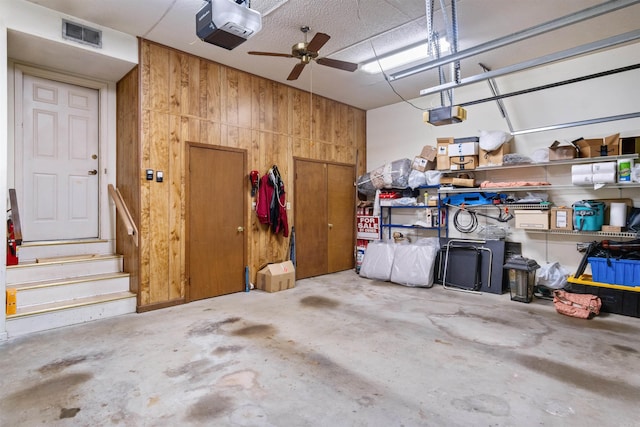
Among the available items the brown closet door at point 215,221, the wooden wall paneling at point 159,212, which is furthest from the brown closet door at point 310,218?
the wooden wall paneling at point 159,212

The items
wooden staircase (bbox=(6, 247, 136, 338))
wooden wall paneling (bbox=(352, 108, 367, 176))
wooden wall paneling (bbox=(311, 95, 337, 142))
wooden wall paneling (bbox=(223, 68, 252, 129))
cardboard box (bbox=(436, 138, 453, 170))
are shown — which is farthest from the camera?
wooden wall paneling (bbox=(352, 108, 367, 176))

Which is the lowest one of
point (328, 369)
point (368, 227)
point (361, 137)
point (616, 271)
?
point (328, 369)

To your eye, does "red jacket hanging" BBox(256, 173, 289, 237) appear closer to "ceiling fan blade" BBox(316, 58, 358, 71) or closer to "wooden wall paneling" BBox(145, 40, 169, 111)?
"wooden wall paneling" BBox(145, 40, 169, 111)

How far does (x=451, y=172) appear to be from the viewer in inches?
220

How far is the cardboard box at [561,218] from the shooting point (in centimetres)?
441

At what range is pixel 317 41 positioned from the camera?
3.34m

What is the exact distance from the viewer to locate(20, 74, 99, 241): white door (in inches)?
169

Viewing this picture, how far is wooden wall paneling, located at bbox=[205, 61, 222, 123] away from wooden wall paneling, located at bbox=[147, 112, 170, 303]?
23.3 inches

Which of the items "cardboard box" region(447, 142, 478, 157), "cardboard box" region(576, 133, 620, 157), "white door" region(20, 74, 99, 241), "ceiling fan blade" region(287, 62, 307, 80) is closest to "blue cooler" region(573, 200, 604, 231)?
"cardboard box" region(576, 133, 620, 157)

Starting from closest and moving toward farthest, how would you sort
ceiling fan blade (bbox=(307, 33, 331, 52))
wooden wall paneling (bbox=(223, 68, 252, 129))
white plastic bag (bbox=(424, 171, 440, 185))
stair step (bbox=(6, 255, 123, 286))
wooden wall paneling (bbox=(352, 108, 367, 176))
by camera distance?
ceiling fan blade (bbox=(307, 33, 331, 52))
stair step (bbox=(6, 255, 123, 286))
wooden wall paneling (bbox=(223, 68, 252, 129))
white plastic bag (bbox=(424, 171, 440, 185))
wooden wall paneling (bbox=(352, 108, 367, 176))

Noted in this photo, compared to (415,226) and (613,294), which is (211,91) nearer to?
(415,226)

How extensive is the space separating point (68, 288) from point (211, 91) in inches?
119

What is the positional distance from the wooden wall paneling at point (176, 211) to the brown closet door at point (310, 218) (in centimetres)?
199

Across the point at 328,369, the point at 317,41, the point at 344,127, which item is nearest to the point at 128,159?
the point at 317,41
